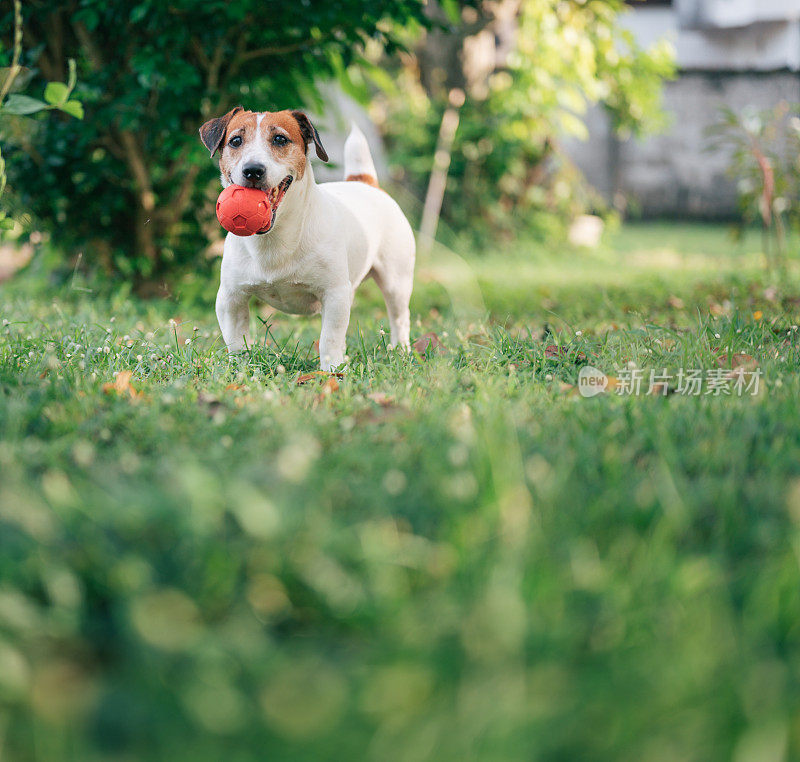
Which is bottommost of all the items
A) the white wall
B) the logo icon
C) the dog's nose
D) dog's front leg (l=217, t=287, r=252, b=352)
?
the logo icon

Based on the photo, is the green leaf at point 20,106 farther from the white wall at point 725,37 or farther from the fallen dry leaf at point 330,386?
the white wall at point 725,37

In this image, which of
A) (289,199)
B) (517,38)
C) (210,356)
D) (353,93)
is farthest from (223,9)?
(517,38)

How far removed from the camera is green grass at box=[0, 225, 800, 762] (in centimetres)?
104

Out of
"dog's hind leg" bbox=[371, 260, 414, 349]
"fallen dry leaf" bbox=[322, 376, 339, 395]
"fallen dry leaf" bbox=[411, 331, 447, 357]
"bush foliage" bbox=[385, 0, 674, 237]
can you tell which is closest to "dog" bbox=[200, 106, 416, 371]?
"fallen dry leaf" bbox=[411, 331, 447, 357]

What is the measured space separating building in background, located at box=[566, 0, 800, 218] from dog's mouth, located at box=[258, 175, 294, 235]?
11299mm

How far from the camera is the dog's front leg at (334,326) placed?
3.05 meters

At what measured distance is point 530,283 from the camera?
6.27 m

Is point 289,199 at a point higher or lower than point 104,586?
higher

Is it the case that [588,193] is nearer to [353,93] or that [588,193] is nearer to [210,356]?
[353,93]

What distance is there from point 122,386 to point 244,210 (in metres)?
0.79

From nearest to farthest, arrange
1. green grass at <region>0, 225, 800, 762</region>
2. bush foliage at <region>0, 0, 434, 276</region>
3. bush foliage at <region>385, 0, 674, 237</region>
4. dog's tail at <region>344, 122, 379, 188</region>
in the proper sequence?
green grass at <region>0, 225, 800, 762</region> → dog's tail at <region>344, 122, 379, 188</region> → bush foliage at <region>0, 0, 434, 276</region> → bush foliage at <region>385, 0, 674, 237</region>

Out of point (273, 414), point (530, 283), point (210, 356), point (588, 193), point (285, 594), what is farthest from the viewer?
point (588, 193)

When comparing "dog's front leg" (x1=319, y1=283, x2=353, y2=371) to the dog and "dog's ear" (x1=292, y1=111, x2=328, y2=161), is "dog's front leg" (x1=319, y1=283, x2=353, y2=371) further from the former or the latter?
"dog's ear" (x1=292, y1=111, x2=328, y2=161)

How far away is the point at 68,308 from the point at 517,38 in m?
6.38
